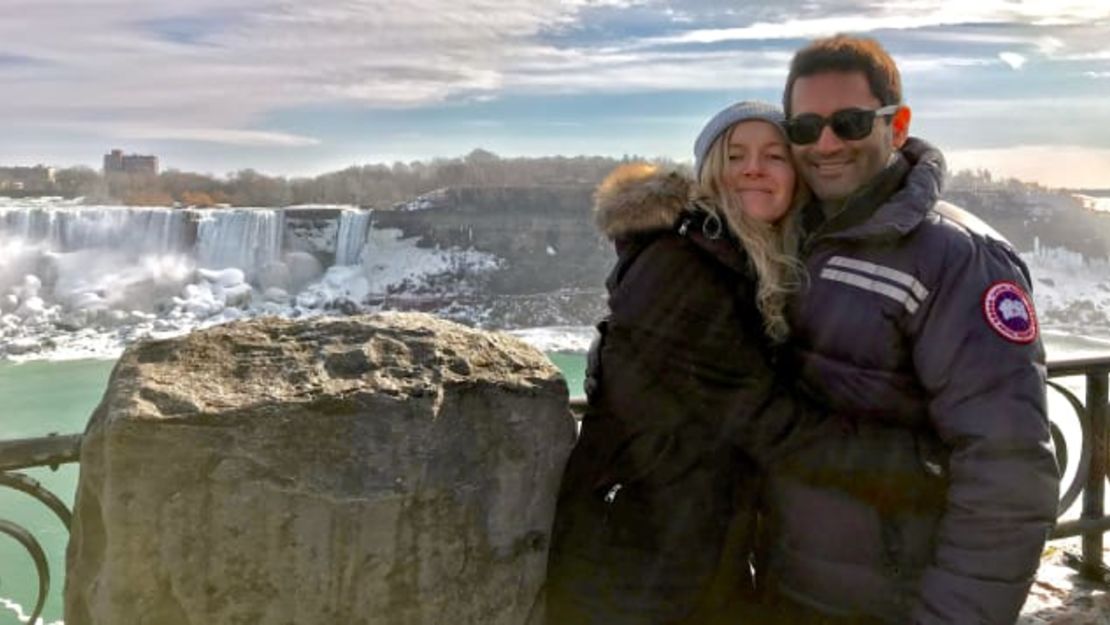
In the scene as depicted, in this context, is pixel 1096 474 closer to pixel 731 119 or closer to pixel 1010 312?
pixel 1010 312

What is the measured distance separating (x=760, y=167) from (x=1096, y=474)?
2301 mm

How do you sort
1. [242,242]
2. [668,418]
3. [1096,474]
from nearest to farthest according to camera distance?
[668,418] → [1096,474] → [242,242]

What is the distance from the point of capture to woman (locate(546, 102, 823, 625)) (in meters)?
1.87

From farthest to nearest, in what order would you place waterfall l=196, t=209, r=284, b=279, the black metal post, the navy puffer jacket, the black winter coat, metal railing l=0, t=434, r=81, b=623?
waterfall l=196, t=209, r=284, b=279, the black metal post, metal railing l=0, t=434, r=81, b=623, the black winter coat, the navy puffer jacket

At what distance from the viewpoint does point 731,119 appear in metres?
2.08

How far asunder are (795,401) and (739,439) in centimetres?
14

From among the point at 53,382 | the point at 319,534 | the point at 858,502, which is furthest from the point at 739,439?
the point at 53,382

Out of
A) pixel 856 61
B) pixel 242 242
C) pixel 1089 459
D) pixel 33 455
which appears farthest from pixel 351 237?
pixel 856 61

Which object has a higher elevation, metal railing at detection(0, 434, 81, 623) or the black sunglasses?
the black sunglasses

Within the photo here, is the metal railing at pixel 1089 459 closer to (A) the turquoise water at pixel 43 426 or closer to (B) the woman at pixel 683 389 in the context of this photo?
Result: (B) the woman at pixel 683 389

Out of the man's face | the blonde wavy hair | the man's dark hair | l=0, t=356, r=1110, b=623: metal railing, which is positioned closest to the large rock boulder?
the blonde wavy hair

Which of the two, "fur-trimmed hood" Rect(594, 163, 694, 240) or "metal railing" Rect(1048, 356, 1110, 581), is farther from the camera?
"metal railing" Rect(1048, 356, 1110, 581)

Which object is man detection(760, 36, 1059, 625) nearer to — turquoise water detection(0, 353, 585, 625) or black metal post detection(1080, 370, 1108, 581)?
turquoise water detection(0, 353, 585, 625)

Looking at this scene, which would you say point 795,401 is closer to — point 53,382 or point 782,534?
point 782,534
